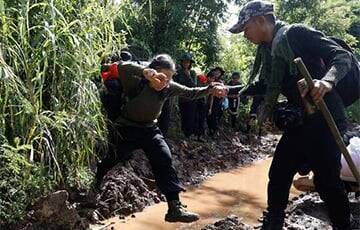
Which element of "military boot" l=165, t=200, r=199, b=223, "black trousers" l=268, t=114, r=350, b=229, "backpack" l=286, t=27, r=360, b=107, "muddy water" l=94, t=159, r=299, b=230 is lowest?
"muddy water" l=94, t=159, r=299, b=230

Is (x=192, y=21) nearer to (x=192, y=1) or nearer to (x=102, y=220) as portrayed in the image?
(x=192, y=1)

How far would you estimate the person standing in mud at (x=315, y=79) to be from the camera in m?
3.06

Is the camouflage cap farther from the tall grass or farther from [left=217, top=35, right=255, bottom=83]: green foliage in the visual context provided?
[left=217, top=35, right=255, bottom=83]: green foliage

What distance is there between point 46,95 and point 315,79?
210 cm

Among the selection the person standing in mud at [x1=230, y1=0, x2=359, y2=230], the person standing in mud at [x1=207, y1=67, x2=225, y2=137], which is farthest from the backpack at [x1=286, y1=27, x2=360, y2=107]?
the person standing in mud at [x1=207, y1=67, x2=225, y2=137]

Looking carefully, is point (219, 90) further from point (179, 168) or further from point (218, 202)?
point (179, 168)

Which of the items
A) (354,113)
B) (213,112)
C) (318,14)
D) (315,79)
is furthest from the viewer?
(354,113)

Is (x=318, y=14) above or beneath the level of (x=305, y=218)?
above

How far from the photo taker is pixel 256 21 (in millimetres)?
3211

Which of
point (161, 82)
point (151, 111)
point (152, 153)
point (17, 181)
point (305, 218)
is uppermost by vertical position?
point (161, 82)

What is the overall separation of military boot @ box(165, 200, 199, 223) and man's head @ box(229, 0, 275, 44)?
1.39 m

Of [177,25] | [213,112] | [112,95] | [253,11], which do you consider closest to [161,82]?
[112,95]

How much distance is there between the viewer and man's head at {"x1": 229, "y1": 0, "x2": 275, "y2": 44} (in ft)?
10.4

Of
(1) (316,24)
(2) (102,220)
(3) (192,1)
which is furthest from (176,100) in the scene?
(1) (316,24)
